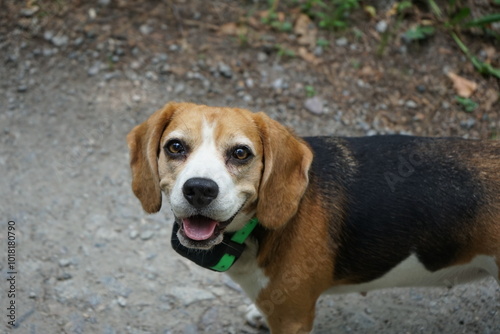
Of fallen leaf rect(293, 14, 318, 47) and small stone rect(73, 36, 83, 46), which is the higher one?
fallen leaf rect(293, 14, 318, 47)

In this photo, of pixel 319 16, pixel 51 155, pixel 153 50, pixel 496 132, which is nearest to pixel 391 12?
pixel 319 16

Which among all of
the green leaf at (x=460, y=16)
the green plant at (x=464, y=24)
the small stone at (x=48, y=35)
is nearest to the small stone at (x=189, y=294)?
the small stone at (x=48, y=35)

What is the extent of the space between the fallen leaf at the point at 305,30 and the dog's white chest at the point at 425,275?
3286 mm

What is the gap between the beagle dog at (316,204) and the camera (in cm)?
306

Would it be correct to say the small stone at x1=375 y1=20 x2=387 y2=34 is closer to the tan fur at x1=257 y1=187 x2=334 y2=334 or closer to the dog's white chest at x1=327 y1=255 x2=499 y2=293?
the dog's white chest at x1=327 y1=255 x2=499 y2=293

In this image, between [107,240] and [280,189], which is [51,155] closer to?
[107,240]

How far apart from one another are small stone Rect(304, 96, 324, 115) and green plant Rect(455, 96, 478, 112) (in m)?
1.41

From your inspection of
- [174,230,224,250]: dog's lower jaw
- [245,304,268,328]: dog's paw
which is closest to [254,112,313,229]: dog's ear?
[174,230,224,250]: dog's lower jaw

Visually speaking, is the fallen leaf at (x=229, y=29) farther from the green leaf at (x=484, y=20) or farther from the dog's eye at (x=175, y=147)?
the dog's eye at (x=175, y=147)

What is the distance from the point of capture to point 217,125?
3.05 metres

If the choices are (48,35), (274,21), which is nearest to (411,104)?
(274,21)

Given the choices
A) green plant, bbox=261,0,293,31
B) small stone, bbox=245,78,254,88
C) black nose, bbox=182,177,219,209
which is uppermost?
black nose, bbox=182,177,219,209

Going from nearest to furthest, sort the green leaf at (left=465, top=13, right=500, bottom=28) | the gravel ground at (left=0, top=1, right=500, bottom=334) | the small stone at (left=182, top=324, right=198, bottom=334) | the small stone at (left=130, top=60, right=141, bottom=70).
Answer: the small stone at (left=182, top=324, right=198, bottom=334), the gravel ground at (left=0, top=1, right=500, bottom=334), the green leaf at (left=465, top=13, right=500, bottom=28), the small stone at (left=130, top=60, right=141, bottom=70)

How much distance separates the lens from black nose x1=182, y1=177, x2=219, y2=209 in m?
2.77
